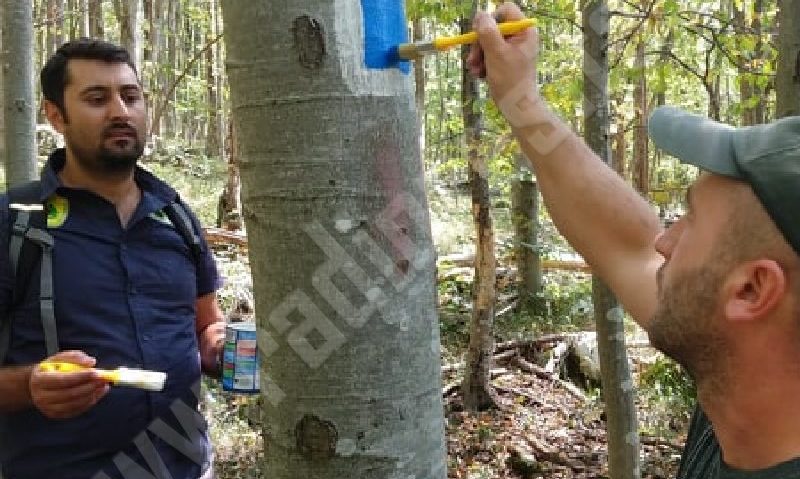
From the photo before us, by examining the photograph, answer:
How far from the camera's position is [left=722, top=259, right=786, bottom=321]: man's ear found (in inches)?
45.6

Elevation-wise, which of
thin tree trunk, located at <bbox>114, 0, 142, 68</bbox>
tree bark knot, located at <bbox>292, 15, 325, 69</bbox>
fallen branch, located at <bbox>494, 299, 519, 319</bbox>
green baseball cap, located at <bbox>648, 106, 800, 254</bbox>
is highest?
thin tree trunk, located at <bbox>114, 0, 142, 68</bbox>

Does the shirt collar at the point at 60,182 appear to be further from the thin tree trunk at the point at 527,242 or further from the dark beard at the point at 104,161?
the thin tree trunk at the point at 527,242

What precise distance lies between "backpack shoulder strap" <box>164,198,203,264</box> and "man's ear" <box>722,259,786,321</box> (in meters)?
1.88

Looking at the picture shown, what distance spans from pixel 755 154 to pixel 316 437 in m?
0.86

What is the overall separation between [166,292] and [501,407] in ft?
16.5

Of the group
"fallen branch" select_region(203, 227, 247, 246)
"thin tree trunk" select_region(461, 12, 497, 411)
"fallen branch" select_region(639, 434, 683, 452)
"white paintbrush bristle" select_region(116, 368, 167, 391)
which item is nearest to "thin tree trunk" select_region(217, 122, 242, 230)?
"fallen branch" select_region(203, 227, 247, 246)

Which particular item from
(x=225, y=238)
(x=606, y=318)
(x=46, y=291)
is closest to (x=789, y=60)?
(x=606, y=318)

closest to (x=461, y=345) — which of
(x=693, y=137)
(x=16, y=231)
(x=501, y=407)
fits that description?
(x=501, y=407)

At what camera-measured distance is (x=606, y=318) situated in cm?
439

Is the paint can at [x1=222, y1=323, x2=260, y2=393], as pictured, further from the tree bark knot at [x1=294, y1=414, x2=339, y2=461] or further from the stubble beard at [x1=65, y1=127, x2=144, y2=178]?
the tree bark knot at [x1=294, y1=414, x2=339, y2=461]

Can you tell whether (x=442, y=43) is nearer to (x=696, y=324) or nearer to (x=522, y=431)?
(x=696, y=324)

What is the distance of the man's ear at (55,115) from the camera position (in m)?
2.63

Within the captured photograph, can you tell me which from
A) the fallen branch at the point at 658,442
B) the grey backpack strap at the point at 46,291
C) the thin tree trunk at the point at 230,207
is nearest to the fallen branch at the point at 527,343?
the fallen branch at the point at 658,442

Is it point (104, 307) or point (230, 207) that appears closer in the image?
point (104, 307)
